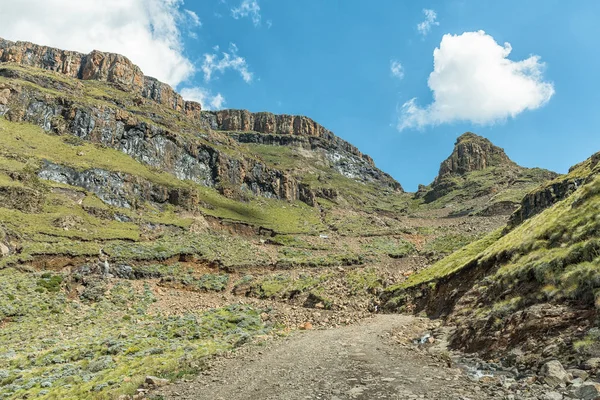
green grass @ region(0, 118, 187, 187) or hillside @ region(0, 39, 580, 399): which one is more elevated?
green grass @ region(0, 118, 187, 187)

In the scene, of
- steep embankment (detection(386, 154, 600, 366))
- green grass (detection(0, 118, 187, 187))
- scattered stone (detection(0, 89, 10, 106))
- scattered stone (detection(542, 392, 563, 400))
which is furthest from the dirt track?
scattered stone (detection(0, 89, 10, 106))

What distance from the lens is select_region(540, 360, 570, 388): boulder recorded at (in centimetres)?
1011

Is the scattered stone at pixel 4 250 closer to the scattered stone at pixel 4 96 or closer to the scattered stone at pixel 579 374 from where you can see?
the scattered stone at pixel 579 374

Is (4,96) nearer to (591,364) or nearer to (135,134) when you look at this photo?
(135,134)

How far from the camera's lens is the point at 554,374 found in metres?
10.4

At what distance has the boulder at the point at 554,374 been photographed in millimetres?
10109

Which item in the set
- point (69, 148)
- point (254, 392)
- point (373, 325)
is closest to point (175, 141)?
point (69, 148)

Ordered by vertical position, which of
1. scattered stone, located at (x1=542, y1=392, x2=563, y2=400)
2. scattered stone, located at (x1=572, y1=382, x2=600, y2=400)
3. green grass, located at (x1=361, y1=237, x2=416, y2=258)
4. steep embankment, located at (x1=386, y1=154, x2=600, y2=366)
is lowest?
scattered stone, located at (x1=542, y1=392, x2=563, y2=400)

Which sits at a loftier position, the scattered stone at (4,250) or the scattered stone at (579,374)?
the scattered stone at (4,250)

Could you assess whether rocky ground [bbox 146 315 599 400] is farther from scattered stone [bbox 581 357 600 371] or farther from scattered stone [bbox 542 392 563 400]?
scattered stone [bbox 581 357 600 371]

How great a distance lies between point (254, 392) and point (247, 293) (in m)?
36.6

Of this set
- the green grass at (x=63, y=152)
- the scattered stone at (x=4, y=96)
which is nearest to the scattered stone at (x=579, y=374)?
the green grass at (x=63, y=152)

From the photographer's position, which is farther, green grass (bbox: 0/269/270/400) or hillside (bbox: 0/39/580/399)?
hillside (bbox: 0/39/580/399)

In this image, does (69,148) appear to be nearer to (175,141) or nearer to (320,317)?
(175,141)
